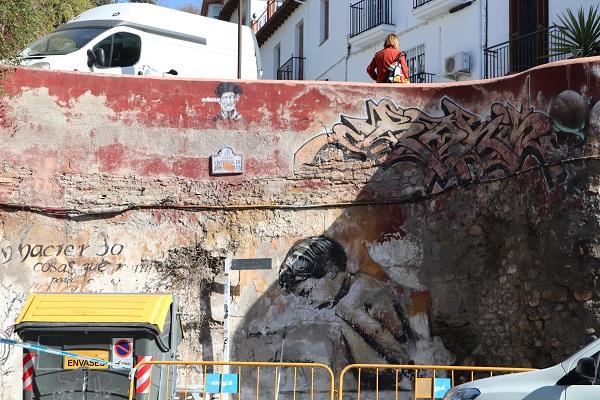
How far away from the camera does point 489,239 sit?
13.4 meters

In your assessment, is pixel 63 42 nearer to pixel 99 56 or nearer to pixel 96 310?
pixel 99 56

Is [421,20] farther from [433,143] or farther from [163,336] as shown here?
[163,336]

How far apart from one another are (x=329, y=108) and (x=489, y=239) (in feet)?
9.27

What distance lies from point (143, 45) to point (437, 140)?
685 cm

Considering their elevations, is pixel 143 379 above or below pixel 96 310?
below

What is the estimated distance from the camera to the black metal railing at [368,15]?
23.2 metres

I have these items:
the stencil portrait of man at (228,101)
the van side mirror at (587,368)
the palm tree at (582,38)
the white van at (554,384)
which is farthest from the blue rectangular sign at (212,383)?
the palm tree at (582,38)

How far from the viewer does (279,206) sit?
1421 cm

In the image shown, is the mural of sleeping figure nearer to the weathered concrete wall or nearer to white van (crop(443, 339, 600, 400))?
the weathered concrete wall

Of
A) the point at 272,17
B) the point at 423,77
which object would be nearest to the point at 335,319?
the point at 423,77

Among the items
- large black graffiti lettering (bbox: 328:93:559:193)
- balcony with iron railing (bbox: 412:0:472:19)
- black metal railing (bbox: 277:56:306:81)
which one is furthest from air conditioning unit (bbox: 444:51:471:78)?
black metal railing (bbox: 277:56:306:81)

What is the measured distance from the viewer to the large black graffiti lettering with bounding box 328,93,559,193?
13555 mm

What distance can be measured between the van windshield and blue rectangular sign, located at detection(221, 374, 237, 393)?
866cm

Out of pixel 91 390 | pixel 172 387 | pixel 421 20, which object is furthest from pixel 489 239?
pixel 421 20
